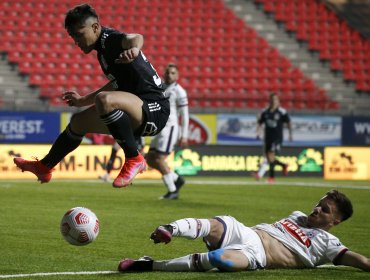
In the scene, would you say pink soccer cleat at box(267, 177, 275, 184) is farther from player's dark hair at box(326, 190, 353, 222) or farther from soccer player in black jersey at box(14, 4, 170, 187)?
player's dark hair at box(326, 190, 353, 222)

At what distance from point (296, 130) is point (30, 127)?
7543 mm

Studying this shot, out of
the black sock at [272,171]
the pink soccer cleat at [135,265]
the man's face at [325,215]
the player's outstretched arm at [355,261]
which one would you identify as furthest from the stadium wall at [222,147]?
the player's outstretched arm at [355,261]

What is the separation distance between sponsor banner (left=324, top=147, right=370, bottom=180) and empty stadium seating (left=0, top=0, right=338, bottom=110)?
3659 mm

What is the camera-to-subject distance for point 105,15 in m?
29.7

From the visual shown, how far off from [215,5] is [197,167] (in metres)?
9.57

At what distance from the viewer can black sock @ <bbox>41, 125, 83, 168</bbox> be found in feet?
28.7

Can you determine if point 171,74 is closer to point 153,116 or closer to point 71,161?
point 71,161

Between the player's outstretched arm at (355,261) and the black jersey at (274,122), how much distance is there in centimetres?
1485

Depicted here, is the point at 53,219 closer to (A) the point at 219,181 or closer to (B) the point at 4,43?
(A) the point at 219,181

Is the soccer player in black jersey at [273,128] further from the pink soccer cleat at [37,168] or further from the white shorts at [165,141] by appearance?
the pink soccer cleat at [37,168]

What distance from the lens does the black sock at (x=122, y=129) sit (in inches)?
316

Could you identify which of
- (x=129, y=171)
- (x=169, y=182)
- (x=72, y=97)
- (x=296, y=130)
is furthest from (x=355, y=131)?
(x=129, y=171)

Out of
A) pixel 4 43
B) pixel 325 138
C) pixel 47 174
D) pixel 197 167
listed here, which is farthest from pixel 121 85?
pixel 4 43

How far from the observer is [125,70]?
26.9 feet
